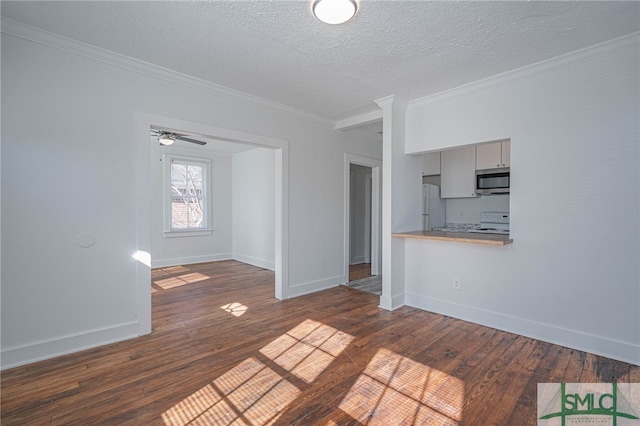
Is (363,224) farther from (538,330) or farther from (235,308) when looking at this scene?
(538,330)

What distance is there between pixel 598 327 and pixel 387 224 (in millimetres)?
2096

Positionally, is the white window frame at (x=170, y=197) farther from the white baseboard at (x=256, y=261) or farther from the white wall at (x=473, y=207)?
the white wall at (x=473, y=207)

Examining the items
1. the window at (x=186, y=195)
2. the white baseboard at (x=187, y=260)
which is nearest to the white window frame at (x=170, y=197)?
the window at (x=186, y=195)

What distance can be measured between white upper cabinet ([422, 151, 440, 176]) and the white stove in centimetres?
114

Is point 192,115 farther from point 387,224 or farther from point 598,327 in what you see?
point 598,327

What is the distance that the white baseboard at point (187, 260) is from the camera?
19.8 ft

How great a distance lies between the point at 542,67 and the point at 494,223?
9.30ft

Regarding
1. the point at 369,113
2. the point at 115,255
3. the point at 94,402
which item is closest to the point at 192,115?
the point at 115,255

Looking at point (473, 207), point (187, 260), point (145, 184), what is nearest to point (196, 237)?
point (187, 260)

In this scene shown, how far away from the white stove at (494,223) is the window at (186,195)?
5.56m

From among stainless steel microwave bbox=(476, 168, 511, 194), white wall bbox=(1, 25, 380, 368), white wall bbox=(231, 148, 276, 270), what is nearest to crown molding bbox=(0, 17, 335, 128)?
white wall bbox=(1, 25, 380, 368)

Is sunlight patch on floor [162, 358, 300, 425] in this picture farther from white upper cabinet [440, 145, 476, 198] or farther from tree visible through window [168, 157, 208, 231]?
tree visible through window [168, 157, 208, 231]

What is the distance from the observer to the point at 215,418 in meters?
1.76

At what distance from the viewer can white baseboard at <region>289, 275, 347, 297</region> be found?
414cm
